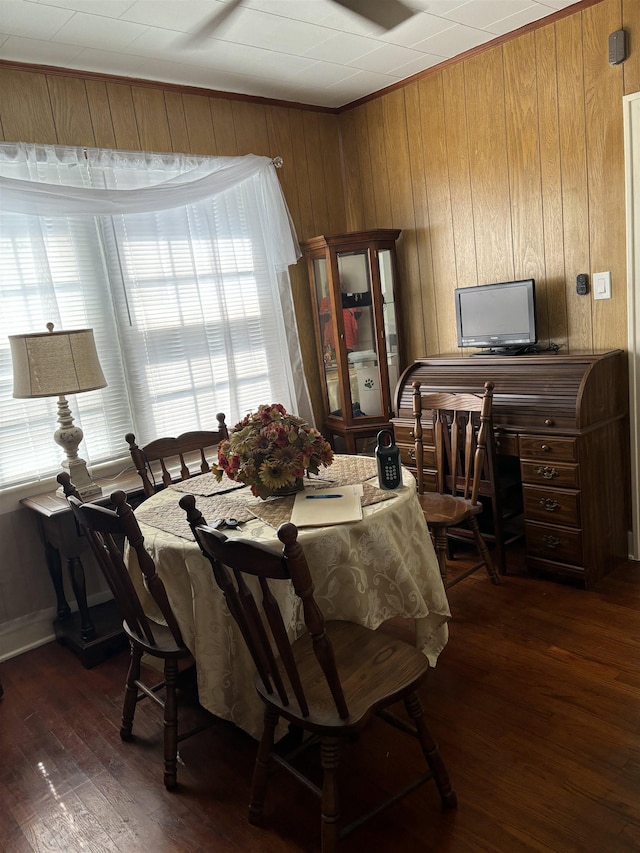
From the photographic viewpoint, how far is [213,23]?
2.69 m

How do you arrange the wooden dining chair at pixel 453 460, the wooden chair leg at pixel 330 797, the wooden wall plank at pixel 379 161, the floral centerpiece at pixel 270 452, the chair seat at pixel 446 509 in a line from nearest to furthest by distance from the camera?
the wooden chair leg at pixel 330 797
the floral centerpiece at pixel 270 452
the chair seat at pixel 446 509
the wooden dining chair at pixel 453 460
the wooden wall plank at pixel 379 161

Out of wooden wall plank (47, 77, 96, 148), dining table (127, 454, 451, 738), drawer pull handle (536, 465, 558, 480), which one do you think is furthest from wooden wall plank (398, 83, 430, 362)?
dining table (127, 454, 451, 738)

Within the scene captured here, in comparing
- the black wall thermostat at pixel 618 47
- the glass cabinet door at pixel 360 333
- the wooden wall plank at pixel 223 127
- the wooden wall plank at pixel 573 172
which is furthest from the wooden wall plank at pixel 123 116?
the black wall thermostat at pixel 618 47

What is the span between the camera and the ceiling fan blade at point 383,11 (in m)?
2.41

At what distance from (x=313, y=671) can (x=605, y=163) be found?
2582 millimetres

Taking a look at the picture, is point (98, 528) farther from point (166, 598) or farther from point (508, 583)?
point (508, 583)

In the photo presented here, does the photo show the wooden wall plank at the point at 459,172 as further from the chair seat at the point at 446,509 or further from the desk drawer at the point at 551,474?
the chair seat at the point at 446,509

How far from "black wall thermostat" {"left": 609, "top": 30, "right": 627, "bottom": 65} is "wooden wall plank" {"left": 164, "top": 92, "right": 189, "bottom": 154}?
2.08 meters

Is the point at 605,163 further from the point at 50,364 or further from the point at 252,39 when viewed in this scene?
the point at 50,364

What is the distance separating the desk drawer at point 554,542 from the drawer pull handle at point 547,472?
235mm

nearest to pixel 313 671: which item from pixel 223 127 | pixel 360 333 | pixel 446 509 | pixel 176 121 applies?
pixel 446 509

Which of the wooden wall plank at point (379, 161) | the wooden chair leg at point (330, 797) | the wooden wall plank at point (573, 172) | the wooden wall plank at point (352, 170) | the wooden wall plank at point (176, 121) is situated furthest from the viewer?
the wooden wall plank at point (352, 170)

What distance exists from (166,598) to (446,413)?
179cm

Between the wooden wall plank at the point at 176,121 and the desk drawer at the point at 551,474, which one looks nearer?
the desk drawer at the point at 551,474
